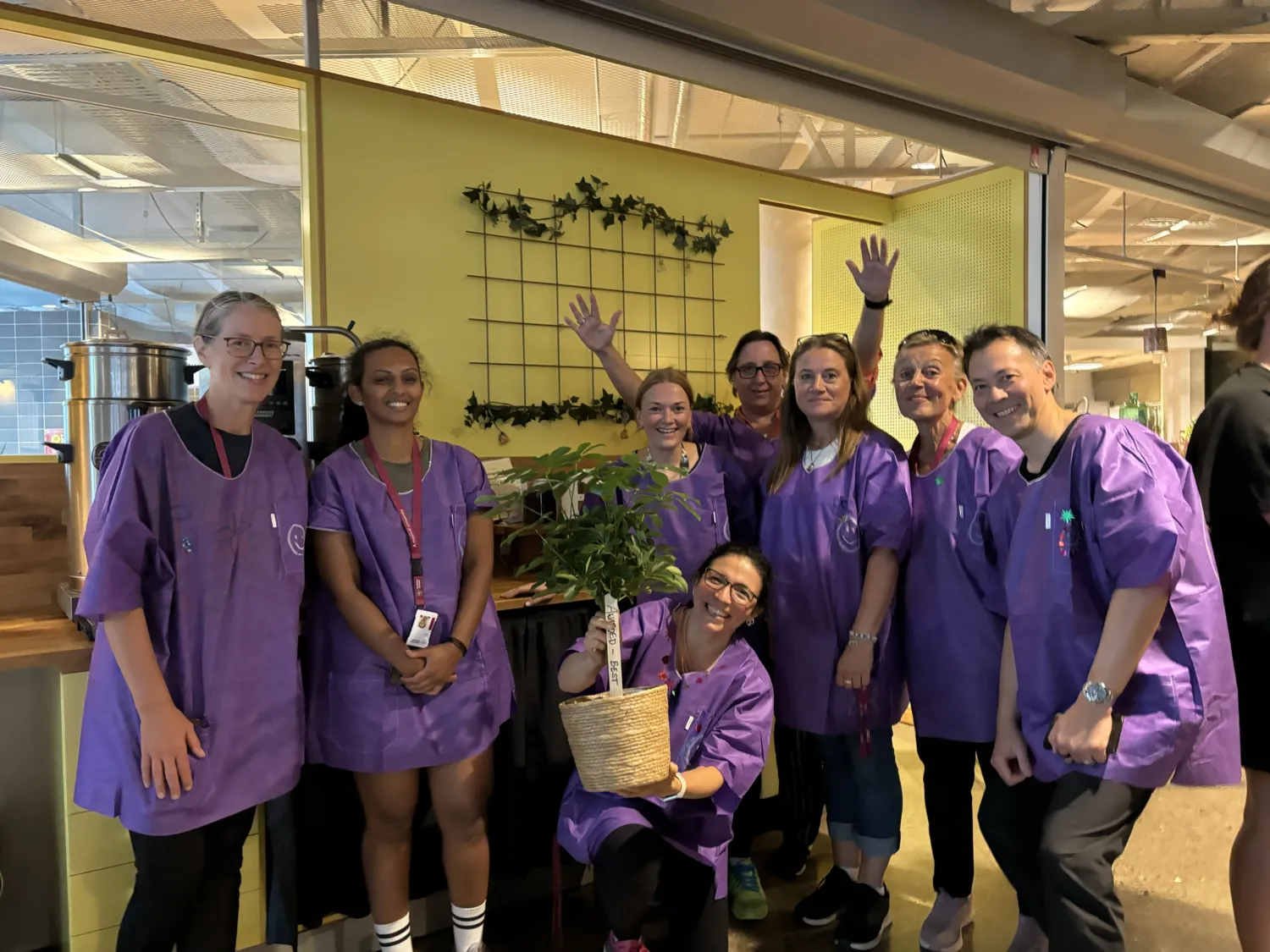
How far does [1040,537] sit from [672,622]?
75 centimetres

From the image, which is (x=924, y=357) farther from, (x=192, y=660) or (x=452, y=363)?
(x=192, y=660)

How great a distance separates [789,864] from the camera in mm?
2406

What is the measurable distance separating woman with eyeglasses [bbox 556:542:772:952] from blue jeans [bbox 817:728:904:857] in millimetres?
413

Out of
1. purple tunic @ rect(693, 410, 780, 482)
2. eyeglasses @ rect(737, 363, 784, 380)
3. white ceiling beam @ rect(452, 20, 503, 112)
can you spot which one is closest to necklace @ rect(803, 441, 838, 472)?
purple tunic @ rect(693, 410, 780, 482)

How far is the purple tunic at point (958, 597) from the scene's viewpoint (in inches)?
72.7

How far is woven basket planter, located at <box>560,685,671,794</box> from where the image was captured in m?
1.36

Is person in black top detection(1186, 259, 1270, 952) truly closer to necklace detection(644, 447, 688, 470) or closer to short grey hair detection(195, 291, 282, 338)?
necklace detection(644, 447, 688, 470)

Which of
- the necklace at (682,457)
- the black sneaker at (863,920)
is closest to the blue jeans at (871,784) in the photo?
the black sneaker at (863,920)

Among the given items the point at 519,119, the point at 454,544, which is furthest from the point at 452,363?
the point at 454,544

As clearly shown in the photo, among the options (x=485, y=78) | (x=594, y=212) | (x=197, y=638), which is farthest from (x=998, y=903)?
(x=485, y=78)

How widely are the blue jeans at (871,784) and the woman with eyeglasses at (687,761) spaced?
A: 41cm

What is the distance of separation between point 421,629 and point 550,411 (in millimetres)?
1312

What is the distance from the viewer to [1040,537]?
1496 mm

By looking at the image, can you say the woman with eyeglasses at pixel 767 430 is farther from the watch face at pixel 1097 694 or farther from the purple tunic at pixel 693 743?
the watch face at pixel 1097 694
